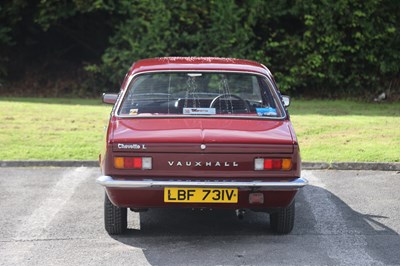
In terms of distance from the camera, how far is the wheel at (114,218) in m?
6.35

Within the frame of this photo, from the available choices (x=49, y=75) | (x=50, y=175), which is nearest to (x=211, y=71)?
(x=50, y=175)

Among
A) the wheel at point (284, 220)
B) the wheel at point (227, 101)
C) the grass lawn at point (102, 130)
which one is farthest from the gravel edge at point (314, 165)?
the wheel at point (284, 220)

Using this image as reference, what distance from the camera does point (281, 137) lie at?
6.06 meters

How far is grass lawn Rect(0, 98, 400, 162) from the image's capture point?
10266 millimetres

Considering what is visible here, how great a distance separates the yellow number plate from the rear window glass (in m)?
1.00

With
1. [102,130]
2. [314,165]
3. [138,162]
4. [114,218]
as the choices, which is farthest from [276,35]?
[138,162]

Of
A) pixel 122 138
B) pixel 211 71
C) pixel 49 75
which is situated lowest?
pixel 49 75

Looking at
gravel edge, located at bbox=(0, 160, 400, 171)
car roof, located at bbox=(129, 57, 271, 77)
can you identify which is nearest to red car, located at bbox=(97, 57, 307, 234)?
car roof, located at bbox=(129, 57, 271, 77)

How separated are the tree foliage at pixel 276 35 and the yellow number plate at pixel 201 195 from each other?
12.2 metres

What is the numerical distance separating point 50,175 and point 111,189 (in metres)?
3.51

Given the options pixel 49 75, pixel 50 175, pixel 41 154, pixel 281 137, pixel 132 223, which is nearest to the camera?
pixel 281 137

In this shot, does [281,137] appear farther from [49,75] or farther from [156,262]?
[49,75]

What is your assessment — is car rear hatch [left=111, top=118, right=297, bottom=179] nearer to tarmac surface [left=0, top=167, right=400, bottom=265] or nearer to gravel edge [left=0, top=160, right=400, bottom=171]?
tarmac surface [left=0, top=167, right=400, bottom=265]

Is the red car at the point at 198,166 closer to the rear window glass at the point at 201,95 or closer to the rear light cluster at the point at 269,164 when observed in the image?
the rear light cluster at the point at 269,164
